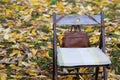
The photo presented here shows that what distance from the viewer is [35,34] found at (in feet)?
17.4

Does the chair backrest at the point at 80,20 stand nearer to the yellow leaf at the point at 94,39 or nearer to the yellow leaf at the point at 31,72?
the yellow leaf at the point at 31,72

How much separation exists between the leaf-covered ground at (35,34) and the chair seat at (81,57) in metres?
0.81

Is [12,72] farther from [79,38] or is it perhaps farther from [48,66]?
[79,38]

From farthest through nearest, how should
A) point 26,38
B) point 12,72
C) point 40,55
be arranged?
point 26,38
point 40,55
point 12,72

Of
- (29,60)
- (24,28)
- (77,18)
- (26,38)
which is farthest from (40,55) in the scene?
(77,18)

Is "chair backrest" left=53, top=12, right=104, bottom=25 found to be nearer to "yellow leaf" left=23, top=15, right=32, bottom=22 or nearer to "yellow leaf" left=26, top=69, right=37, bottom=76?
"yellow leaf" left=26, top=69, right=37, bottom=76

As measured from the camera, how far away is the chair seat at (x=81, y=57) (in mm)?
3145

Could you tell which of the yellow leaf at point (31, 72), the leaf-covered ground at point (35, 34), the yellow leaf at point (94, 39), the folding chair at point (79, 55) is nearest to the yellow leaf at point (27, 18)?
the leaf-covered ground at point (35, 34)

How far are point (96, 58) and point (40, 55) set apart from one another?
1.63m

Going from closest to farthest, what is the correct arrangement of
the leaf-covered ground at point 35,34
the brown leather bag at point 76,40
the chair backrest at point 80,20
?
the chair backrest at point 80,20 < the brown leather bag at point 76,40 < the leaf-covered ground at point 35,34

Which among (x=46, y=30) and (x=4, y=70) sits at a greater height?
(x=46, y=30)

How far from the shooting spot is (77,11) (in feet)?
20.4

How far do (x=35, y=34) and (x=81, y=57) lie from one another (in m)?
2.14

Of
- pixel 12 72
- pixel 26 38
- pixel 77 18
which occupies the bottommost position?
pixel 12 72
